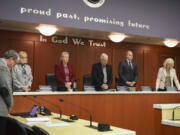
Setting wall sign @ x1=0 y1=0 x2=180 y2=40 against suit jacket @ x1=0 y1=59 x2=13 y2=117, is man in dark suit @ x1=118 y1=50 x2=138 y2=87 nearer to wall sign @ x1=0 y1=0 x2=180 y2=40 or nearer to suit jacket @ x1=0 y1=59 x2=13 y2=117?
wall sign @ x1=0 y1=0 x2=180 y2=40

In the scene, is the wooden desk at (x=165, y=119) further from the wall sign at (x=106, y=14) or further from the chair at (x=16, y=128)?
the wall sign at (x=106, y=14)

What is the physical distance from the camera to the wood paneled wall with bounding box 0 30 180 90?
7591 millimetres

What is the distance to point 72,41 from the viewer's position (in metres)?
8.27

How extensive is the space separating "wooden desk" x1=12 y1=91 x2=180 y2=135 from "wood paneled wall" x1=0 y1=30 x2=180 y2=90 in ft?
10.7

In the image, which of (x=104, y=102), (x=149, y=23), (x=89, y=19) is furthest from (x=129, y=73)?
(x=149, y=23)

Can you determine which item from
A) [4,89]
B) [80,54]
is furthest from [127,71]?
[4,89]

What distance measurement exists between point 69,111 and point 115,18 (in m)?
3.22

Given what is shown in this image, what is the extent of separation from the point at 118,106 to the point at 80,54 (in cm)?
369

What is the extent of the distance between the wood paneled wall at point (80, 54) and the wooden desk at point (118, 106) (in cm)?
325

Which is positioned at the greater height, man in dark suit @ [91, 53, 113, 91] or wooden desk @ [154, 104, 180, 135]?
man in dark suit @ [91, 53, 113, 91]

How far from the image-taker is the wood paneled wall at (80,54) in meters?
7.59

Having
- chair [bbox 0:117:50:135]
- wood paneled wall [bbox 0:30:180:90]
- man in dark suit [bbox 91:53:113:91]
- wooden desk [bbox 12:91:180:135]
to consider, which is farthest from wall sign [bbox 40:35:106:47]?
chair [bbox 0:117:50:135]

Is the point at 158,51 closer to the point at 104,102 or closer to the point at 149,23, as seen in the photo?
the point at 149,23

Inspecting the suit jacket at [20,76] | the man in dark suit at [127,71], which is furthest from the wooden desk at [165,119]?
the suit jacket at [20,76]
